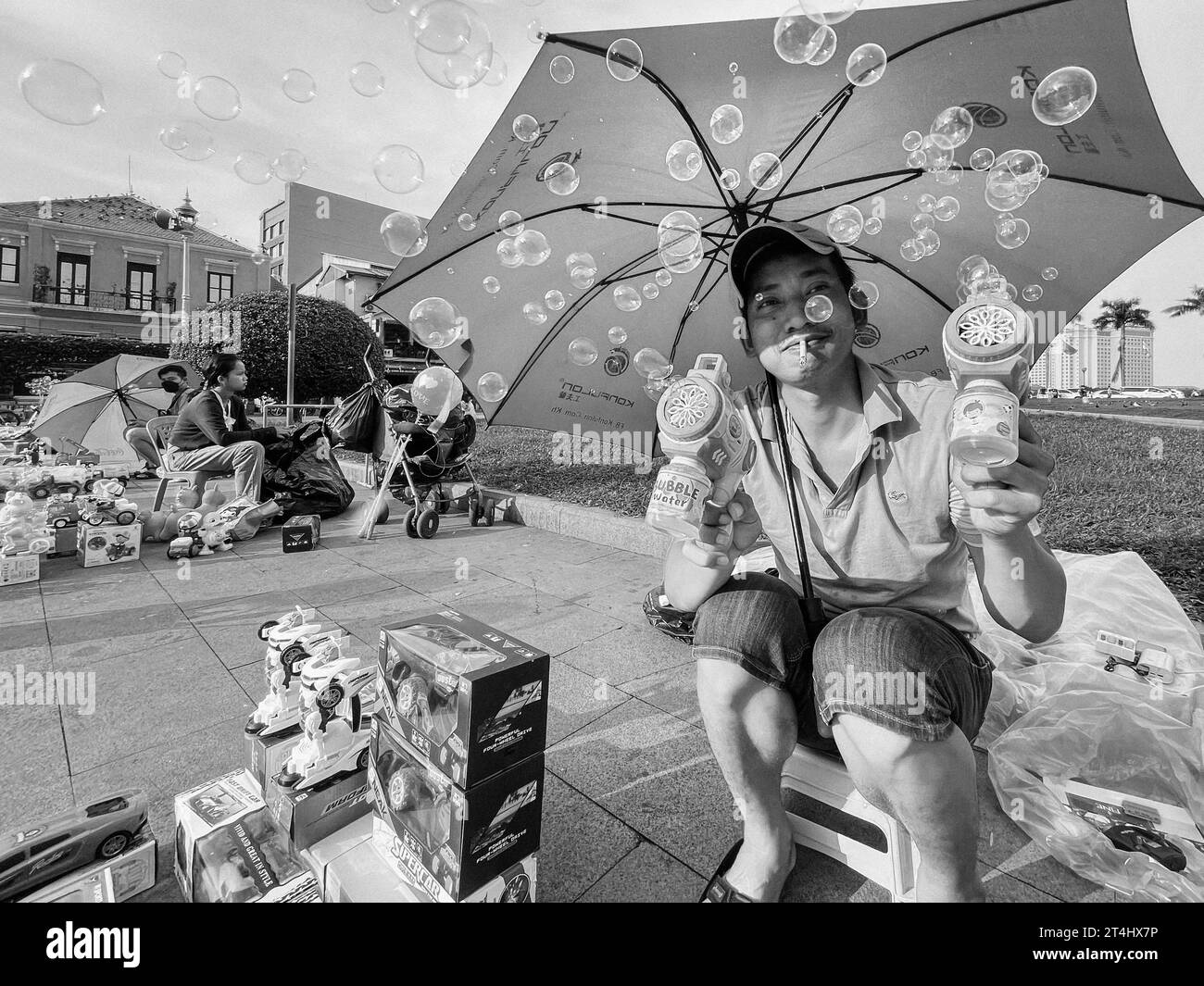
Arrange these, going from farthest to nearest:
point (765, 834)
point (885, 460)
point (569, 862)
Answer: point (569, 862) < point (765, 834) < point (885, 460)

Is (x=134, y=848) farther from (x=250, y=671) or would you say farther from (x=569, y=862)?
(x=250, y=671)

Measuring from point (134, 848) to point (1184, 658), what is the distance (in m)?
3.42

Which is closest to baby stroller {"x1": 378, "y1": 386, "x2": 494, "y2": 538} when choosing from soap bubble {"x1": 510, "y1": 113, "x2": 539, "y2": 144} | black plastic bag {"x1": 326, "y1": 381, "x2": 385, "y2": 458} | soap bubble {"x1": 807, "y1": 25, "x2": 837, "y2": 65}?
black plastic bag {"x1": 326, "y1": 381, "x2": 385, "y2": 458}

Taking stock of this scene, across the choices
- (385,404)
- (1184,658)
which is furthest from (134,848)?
(385,404)

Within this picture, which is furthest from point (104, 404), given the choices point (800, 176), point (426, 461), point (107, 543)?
point (800, 176)

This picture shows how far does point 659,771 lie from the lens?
1941 mm

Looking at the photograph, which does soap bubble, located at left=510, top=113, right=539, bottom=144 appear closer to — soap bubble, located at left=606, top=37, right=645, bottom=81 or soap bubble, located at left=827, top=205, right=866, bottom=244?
soap bubble, located at left=606, top=37, right=645, bottom=81

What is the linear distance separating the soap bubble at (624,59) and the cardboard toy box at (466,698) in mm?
2225

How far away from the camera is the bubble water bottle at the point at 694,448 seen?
3.76 ft

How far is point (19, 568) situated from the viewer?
3.95 m

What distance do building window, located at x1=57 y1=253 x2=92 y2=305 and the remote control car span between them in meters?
34.4

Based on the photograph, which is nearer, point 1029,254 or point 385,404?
point 1029,254

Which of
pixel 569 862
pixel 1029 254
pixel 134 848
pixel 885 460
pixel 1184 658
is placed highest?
pixel 1029 254
